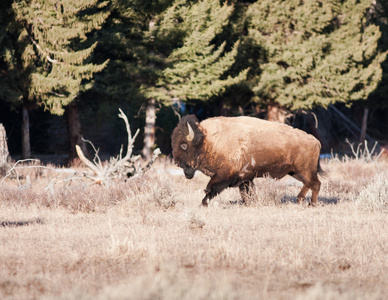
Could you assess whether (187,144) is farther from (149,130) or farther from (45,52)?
(149,130)

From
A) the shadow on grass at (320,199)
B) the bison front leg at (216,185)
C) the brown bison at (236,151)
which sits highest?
the brown bison at (236,151)

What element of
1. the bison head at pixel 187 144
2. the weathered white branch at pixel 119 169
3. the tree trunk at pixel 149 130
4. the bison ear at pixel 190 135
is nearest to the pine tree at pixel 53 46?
the tree trunk at pixel 149 130

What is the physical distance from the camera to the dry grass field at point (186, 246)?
470cm

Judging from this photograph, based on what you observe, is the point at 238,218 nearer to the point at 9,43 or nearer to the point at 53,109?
the point at 53,109

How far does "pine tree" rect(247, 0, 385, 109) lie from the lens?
23.7 meters

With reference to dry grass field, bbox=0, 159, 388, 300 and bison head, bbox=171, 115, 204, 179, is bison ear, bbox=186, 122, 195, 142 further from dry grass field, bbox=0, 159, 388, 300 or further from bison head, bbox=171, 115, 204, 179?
dry grass field, bbox=0, 159, 388, 300

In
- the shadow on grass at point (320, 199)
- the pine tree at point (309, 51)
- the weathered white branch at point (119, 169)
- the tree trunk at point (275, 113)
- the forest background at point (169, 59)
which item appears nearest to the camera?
the shadow on grass at point (320, 199)

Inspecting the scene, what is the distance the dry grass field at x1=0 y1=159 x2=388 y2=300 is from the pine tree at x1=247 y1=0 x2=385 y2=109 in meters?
13.9

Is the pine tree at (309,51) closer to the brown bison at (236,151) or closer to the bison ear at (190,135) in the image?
the brown bison at (236,151)

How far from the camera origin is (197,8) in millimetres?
21078

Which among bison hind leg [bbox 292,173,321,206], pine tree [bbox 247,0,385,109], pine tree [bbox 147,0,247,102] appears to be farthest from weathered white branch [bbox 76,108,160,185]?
pine tree [bbox 247,0,385,109]

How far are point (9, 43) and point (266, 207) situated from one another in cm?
1231

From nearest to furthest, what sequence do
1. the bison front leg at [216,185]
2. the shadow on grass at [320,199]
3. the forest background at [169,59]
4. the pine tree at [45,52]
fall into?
1. the bison front leg at [216,185]
2. the shadow on grass at [320,199]
3. the pine tree at [45,52]
4. the forest background at [169,59]

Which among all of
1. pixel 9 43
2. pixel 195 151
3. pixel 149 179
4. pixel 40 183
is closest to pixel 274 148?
pixel 195 151
